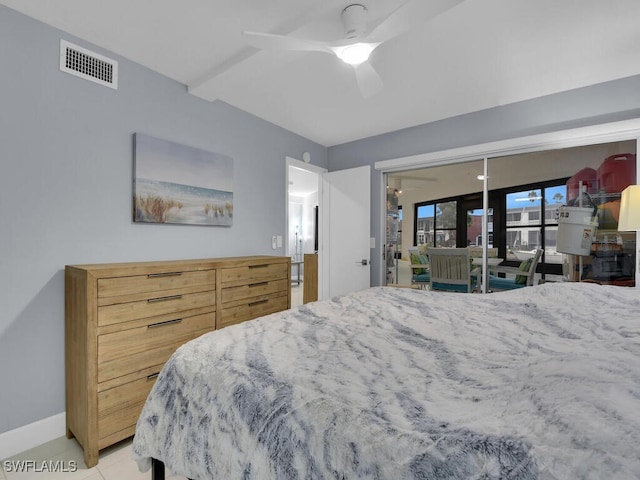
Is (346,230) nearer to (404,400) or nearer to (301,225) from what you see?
(404,400)

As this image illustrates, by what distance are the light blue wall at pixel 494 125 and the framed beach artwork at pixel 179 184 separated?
5.78 ft

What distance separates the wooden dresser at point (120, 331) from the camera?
1686mm

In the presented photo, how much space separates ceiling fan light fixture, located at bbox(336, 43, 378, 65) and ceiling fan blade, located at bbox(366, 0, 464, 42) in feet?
0.22

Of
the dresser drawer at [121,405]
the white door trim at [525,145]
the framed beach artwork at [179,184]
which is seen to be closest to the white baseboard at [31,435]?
the dresser drawer at [121,405]

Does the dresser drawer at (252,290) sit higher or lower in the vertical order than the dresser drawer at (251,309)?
higher

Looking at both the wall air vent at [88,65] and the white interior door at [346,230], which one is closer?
the wall air vent at [88,65]

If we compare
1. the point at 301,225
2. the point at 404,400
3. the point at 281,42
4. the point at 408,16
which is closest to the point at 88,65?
the point at 281,42

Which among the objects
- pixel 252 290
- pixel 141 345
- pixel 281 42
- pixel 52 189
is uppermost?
pixel 281 42

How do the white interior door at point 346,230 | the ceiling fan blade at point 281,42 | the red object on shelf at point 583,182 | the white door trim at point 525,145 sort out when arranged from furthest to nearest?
the white interior door at point 346,230
the red object on shelf at point 583,182
the white door trim at point 525,145
the ceiling fan blade at point 281,42

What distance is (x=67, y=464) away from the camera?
169cm

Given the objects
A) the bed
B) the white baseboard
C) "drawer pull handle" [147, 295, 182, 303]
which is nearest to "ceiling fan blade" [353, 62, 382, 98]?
the bed

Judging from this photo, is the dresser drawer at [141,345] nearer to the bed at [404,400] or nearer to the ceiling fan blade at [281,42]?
the bed at [404,400]

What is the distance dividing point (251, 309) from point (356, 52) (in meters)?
1.98

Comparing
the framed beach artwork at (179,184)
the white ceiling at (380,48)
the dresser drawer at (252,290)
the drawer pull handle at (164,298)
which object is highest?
the white ceiling at (380,48)
